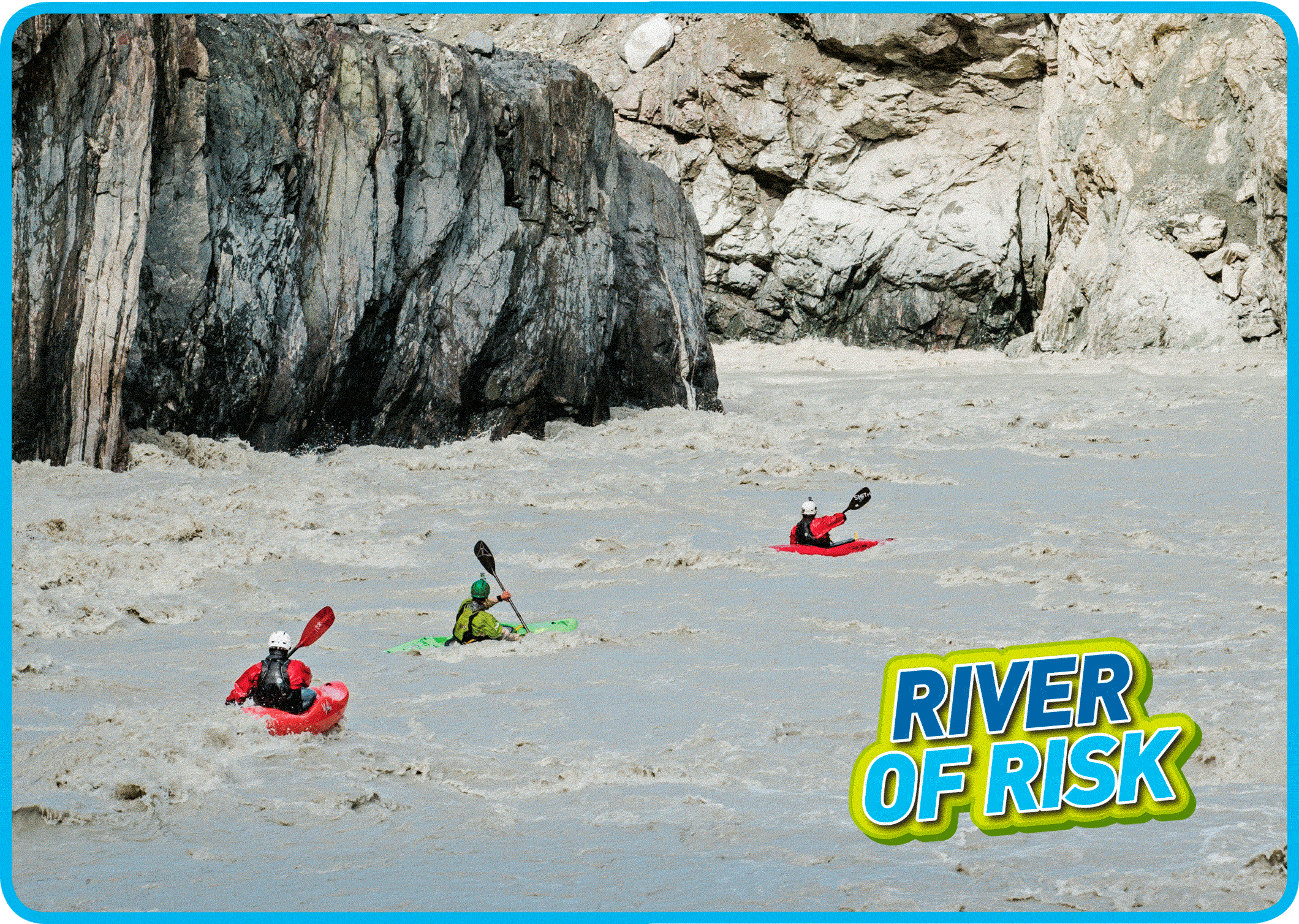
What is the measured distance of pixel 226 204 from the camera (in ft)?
37.2

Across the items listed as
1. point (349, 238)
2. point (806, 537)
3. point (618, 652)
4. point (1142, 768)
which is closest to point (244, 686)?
point (618, 652)

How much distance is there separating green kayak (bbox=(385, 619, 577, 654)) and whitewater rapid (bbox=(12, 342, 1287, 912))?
0.10 meters

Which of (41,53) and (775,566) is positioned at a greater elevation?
(41,53)

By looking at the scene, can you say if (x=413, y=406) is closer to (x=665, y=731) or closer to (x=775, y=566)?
(x=775, y=566)

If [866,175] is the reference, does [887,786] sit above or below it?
below

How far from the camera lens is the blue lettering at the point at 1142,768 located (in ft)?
8.38

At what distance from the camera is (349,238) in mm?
12016

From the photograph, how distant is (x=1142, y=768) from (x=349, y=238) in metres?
10.5

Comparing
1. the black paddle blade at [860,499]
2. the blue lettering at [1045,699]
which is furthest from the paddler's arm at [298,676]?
the black paddle blade at [860,499]

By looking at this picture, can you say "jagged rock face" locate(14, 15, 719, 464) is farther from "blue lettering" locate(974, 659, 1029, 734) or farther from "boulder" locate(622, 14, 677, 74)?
"boulder" locate(622, 14, 677, 74)

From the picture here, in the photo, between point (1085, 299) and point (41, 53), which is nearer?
point (41, 53)

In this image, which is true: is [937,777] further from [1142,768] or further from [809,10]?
[809,10]

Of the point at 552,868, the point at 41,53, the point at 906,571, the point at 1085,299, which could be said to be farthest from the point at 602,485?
the point at 1085,299

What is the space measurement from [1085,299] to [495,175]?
36.8ft
